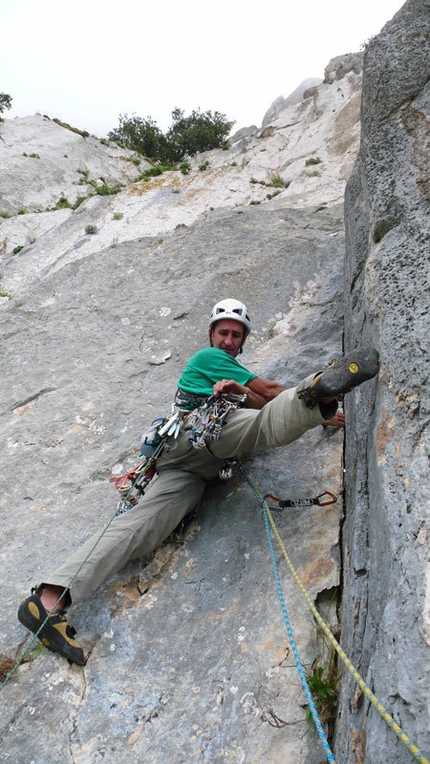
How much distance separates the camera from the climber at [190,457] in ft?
11.1

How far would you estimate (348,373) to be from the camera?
10.1 feet

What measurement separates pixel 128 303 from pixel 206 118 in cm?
2328

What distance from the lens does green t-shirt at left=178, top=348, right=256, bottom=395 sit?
448 centimetres

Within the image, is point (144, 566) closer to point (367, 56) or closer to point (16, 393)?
point (16, 393)

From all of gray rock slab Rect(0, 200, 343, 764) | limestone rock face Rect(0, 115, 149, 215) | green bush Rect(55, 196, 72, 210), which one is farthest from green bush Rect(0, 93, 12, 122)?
gray rock slab Rect(0, 200, 343, 764)

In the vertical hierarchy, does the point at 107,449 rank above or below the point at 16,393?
below

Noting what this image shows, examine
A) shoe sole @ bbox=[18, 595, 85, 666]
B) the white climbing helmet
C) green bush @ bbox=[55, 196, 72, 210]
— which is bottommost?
shoe sole @ bbox=[18, 595, 85, 666]

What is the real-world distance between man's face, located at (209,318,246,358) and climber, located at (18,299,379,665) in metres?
0.60

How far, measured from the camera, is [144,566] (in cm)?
424

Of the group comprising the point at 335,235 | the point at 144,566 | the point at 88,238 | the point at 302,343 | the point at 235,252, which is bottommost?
the point at 144,566

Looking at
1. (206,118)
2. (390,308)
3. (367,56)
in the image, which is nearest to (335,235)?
(367,56)

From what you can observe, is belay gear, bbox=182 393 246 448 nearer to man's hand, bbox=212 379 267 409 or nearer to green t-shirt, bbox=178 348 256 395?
man's hand, bbox=212 379 267 409

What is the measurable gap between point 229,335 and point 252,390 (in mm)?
882

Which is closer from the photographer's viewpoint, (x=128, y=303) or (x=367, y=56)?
(x=367, y=56)
